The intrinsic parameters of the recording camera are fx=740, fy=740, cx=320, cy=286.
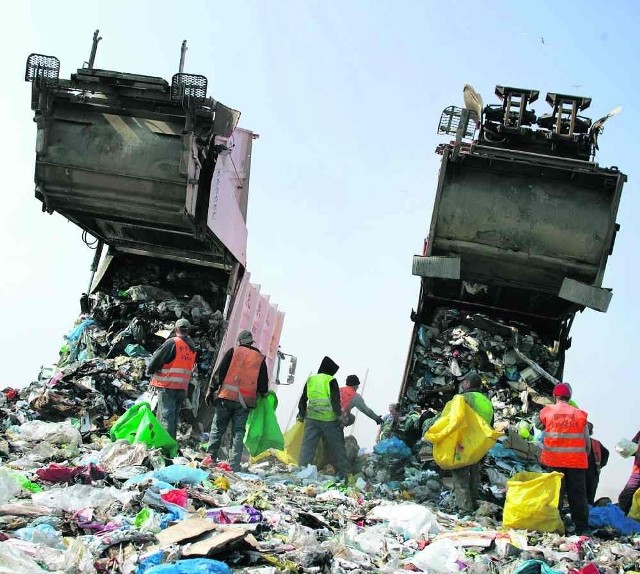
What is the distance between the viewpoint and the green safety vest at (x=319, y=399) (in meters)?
6.39

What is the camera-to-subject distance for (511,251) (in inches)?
250

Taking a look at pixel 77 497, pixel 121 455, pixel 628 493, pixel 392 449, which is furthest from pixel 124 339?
pixel 628 493


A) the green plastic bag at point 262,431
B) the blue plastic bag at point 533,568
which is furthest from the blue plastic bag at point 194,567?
the green plastic bag at point 262,431

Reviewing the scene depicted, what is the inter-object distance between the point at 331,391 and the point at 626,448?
95.8 inches

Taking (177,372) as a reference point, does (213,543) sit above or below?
below

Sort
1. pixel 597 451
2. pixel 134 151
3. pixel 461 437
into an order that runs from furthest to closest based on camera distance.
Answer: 1. pixel 597 451
2. pixel 134 151
3. pixel 461 437

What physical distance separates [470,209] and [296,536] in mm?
3654

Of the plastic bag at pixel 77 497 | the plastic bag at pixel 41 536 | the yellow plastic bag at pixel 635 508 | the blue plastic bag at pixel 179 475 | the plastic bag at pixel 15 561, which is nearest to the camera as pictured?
the plastic bag at pixel 15 561

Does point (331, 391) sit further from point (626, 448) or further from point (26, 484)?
point (26, 484)

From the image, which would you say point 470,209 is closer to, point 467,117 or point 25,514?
point 467,117

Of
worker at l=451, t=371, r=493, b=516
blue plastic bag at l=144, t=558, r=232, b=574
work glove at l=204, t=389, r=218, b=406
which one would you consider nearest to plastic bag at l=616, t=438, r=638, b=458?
worker at l=451, t=371, r=493, b=516

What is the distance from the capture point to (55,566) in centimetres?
284

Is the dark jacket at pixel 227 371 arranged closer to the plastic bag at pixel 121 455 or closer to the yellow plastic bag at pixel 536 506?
the plastic bag at pixel 121 455

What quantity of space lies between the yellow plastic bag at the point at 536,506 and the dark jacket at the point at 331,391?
77.9 inches
